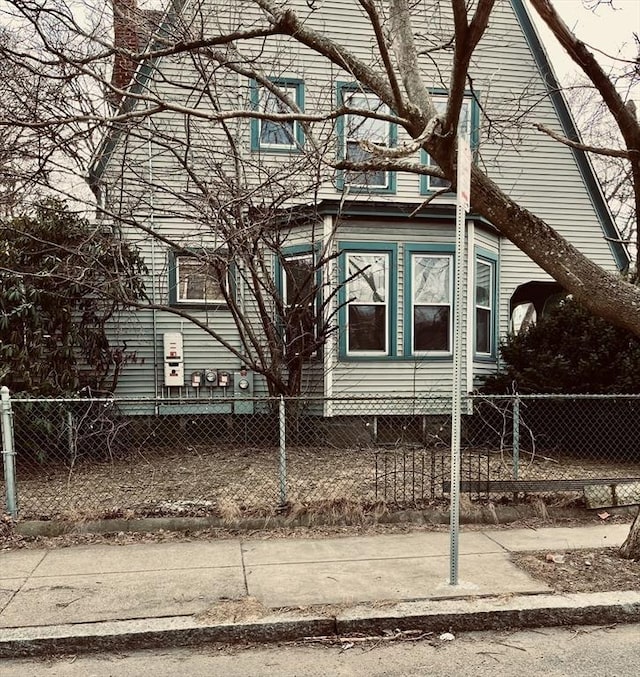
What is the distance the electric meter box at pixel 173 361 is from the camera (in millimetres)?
10484

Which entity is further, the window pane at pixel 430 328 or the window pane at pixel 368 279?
the window pane at pixel 430 328

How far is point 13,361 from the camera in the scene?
7.53 m

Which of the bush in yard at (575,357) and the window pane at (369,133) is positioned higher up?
the window pane at (369,133)

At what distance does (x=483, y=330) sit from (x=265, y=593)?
7.84 meters

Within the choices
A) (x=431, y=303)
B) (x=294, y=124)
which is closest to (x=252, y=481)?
(x=431, y=303)

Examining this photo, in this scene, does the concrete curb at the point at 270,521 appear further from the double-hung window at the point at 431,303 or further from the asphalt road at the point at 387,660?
the double-hung window at the point at 431,303

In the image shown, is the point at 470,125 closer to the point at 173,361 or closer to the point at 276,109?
the point at 276,109

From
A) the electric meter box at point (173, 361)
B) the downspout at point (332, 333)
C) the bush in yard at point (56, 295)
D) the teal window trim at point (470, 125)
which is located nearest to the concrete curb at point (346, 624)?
the bush in yard at point (56, 295)

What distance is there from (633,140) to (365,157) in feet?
17.1

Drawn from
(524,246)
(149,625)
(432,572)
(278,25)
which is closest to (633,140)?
(524,246)

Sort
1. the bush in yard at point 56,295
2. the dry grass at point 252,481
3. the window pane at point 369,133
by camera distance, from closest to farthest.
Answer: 1. the dry grass at point 252,481
2. the bush in yard at point 56,295
3. the window pane at point 369,133

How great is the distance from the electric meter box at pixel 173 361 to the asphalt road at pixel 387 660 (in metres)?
7.13

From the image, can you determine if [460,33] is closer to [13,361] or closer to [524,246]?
[524,246]

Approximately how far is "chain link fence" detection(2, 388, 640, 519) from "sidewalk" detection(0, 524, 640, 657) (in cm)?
73
